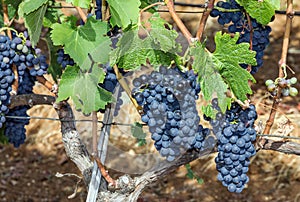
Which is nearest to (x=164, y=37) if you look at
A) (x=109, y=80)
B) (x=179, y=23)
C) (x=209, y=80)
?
(x=179, y=23)

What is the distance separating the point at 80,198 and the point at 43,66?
1545 mm

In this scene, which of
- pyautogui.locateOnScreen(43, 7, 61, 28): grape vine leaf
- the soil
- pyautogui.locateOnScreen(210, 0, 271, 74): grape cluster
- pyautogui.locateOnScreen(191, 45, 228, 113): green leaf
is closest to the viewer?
pyautogui.locateOnScreen(191, 45, 228, 113): green leaf

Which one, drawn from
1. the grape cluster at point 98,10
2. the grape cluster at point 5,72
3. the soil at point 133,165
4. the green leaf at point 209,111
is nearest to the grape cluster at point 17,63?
the grape cluster at point 5,72

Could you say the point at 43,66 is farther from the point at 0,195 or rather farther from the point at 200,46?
the point at 0,195

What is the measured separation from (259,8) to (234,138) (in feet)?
1.28

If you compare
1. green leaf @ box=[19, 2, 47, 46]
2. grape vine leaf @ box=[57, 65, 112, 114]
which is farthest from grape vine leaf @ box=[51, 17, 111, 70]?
green leaf @ box=[19, 2, 47, 46]

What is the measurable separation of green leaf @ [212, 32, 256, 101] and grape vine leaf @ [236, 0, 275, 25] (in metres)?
0.16

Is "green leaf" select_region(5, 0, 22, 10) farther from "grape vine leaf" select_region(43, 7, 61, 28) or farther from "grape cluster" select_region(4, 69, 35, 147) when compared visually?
"grape cluster" select_region(4, 69, 35, 147)

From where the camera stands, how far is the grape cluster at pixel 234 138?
1861 mm

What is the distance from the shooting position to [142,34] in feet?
6.01

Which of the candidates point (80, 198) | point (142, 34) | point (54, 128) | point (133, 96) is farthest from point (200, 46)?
point (54, 128)

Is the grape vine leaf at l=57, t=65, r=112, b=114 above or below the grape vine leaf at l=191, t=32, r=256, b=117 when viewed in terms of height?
below

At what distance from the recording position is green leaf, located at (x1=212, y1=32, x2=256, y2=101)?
1743mm

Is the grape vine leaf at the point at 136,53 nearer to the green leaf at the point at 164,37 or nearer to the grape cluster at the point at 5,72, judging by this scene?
the green leaf at the point at 164,37
